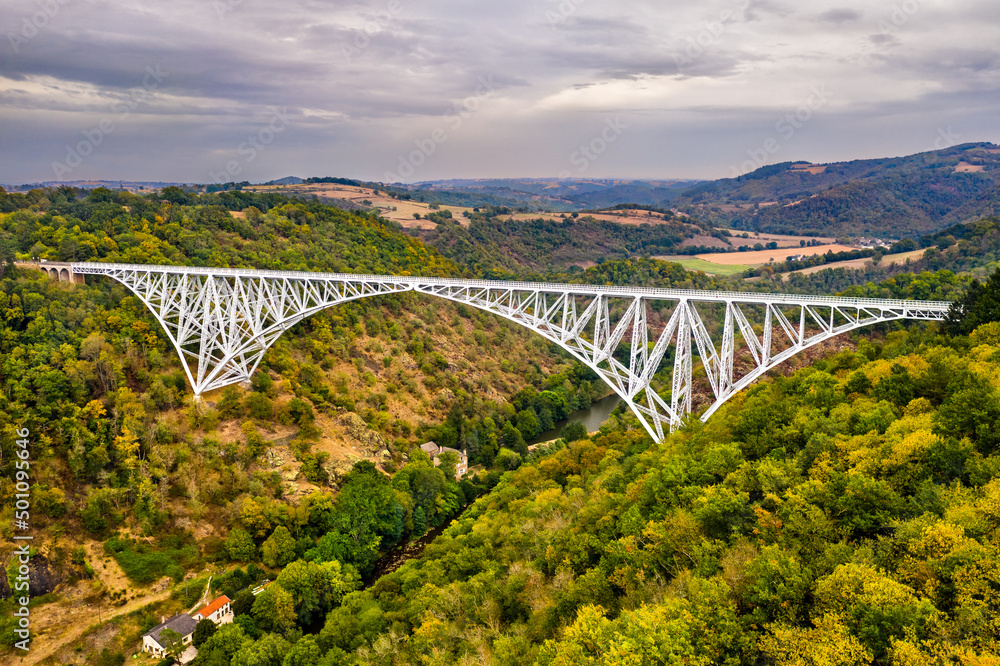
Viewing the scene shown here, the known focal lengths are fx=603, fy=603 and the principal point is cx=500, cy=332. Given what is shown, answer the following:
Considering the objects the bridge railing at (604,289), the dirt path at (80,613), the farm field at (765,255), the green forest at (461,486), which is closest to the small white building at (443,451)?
the green forest at (461,486)

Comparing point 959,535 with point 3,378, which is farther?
point 3,378

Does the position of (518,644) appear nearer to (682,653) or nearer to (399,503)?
(682,653)

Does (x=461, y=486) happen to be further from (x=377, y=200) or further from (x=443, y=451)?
(x=377, y=200)

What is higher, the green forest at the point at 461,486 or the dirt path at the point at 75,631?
the green forest at the point at 461,486

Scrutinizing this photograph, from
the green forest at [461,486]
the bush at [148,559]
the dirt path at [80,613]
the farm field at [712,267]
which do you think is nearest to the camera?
the green forest at [461,486]

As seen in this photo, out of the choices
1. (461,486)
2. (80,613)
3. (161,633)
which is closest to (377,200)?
(461,486)

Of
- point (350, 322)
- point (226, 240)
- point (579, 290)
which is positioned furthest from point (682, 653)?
point (226, 240)

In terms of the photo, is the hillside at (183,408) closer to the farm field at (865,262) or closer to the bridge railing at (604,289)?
the bridge railing at (604,289)
